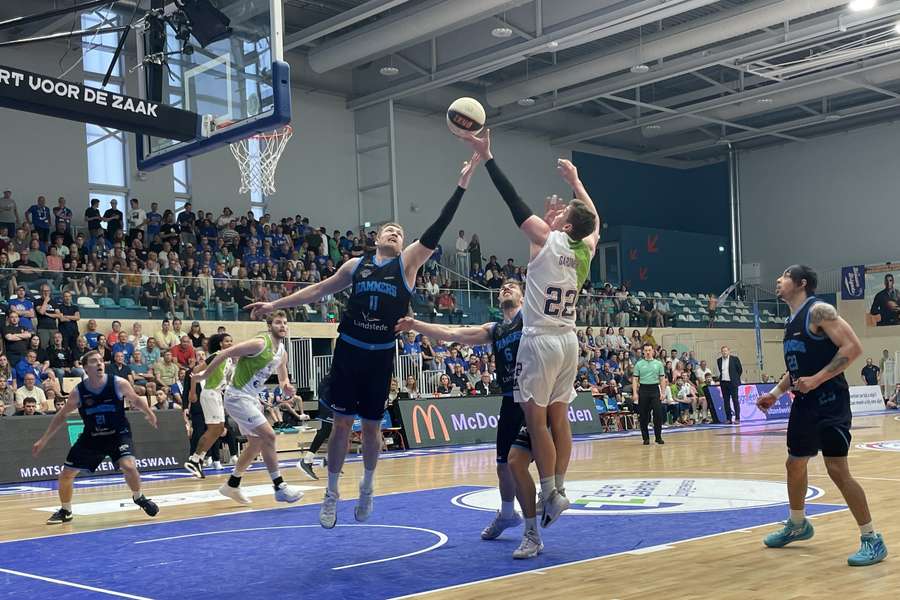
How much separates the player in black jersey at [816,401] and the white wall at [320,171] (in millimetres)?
22207

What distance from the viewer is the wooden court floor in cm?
582

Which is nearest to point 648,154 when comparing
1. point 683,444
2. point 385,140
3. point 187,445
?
point 385,140

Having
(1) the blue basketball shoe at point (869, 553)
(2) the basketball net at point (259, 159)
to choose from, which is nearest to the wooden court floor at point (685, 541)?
(1) the blue basketball shoe at point (869, 553)

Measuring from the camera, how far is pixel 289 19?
27891 millimetres

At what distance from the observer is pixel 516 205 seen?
7051 millimetres

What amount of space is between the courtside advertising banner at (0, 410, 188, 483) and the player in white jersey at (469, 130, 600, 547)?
10373mm

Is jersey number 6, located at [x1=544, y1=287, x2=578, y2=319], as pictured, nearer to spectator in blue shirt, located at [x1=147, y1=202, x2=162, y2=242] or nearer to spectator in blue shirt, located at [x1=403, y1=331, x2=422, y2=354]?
spectator in blue shirt, located at [x1=403, y1=331, x2=422, y2=354]

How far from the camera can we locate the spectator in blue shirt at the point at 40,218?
23.9 metres

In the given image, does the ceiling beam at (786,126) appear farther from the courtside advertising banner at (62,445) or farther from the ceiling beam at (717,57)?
the courtside advertising banner at (62,445)

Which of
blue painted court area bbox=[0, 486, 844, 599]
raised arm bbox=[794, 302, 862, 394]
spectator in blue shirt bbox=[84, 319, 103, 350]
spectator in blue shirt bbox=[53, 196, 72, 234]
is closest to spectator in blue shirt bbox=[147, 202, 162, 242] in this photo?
spectator in blue shirt bbox=[53, 196, 72, 234]

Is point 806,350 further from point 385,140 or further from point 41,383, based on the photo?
point 385,140

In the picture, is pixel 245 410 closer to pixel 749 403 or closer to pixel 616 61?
pixel 749 403

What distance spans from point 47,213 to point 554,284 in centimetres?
2022

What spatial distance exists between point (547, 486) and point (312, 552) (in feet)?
6.15
